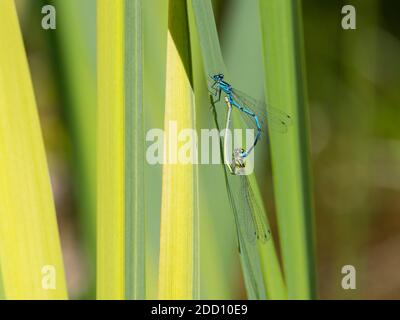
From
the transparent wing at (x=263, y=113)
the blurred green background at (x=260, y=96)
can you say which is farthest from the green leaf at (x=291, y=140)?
the blurred green background at (x=260, y=96)

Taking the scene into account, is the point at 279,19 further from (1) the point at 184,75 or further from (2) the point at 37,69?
(2) the point at 37,69

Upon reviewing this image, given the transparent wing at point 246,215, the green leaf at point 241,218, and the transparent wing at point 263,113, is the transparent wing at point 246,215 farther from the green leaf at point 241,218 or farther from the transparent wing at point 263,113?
the transparent wing at point 263,113

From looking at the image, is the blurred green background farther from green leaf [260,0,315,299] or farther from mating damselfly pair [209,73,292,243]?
green leaf [260,0,315,299]

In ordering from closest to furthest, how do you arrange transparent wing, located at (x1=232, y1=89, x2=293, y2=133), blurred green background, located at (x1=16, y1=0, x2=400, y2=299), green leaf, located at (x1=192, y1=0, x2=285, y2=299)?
green leaf, located at (x1=192, y1=0, x2=285, y2=299)
transparent wing, located at (x1=232, y1=89, x2=293, y2=133)
blurred green background, located at (x1=16, y1=0, x2=400, y2=299)

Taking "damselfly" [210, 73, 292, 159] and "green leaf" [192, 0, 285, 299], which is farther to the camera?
"damselfly" [210, 73, 292, 159]

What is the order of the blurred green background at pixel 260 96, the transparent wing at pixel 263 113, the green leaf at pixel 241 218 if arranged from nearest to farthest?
the green leaf at pixel 241 218 → the transparent wing at pixel 263 113 → the blurred green background at pixel 260 96

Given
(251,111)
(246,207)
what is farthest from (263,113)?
(246,207)

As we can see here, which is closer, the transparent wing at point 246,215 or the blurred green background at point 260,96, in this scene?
the transparent wing at point 246,215

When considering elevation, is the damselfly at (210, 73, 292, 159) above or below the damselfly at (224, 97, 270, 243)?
above

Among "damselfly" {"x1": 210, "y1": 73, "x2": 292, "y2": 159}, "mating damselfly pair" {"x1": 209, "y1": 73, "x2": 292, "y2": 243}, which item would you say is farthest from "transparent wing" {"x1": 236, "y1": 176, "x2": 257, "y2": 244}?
"damselfly" {"x1": 210, "y1": 73, "x2": 292, "y2": 159}

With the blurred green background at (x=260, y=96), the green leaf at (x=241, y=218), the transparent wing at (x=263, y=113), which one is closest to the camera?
the green leaf at (x=241, y=218)
